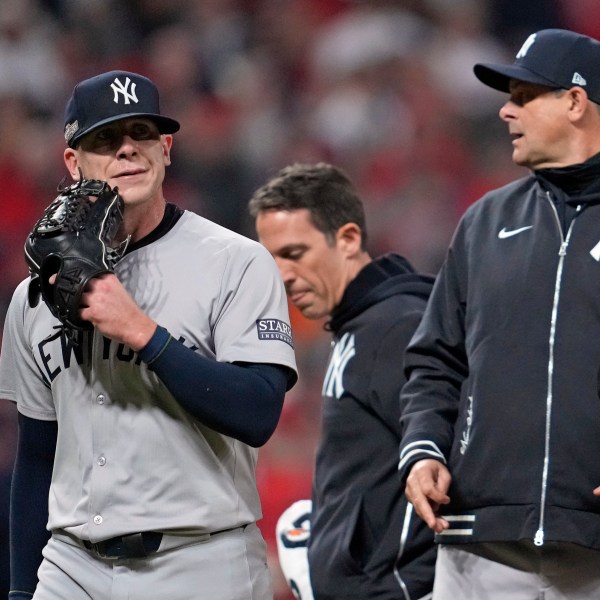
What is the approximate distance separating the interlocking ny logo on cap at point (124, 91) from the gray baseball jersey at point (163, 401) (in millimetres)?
274

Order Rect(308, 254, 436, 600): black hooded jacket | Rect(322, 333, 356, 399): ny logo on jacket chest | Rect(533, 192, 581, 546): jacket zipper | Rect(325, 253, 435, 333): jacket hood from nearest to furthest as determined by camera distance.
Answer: Rect(533, 192, 581, 546): jacket zipper → Rect(308, 254, 436, 600): black hooded jacket → Rect(322, 333, 356, 399): ny logo on jacket chest → Rect(325, 253, 435, 333): jacket hood

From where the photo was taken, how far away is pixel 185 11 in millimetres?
7332

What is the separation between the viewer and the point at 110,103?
2.41 m

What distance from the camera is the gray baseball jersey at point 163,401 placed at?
226cm

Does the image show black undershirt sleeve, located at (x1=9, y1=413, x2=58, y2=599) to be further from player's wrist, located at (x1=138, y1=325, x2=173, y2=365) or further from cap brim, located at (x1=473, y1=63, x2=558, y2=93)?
cap brim, located at (x1=473, y1=63, x2=558, y2=93)

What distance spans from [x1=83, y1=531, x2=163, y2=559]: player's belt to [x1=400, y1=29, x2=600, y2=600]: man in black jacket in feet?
1.86

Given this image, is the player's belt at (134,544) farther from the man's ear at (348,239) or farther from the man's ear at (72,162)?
the man's ear at (348,239)

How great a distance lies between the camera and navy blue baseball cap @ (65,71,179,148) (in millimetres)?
2404

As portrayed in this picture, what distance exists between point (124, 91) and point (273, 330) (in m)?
0.57

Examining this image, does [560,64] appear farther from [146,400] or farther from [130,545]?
[130,545]

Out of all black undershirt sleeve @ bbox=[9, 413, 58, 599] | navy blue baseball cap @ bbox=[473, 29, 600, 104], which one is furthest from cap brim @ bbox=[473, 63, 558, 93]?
black undershirt sleeve @ bbox=[9, 413, 58, 599]

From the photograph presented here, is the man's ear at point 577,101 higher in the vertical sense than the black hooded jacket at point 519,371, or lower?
higher

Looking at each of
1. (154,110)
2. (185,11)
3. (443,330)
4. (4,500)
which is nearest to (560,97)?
(443,330)

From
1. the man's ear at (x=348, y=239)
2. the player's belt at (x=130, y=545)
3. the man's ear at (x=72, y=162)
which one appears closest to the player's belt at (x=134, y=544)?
the player's belt at (x=130, y=545)
